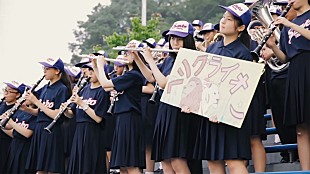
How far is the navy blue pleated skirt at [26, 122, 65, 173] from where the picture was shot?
9156 millimetres

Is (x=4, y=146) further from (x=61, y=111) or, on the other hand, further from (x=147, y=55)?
(x=147, y=55)

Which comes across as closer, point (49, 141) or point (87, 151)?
point (87, 151)

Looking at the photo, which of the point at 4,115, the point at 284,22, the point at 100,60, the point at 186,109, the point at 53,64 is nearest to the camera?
the point at 284,22

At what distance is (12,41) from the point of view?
24.5 meters

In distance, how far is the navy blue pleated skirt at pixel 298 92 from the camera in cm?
638

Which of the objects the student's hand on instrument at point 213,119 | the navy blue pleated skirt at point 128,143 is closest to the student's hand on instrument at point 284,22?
the student's hand on instrument at point 213,119

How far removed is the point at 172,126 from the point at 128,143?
1.15 metres

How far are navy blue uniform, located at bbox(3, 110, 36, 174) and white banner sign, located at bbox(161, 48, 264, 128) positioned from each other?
11.9ft

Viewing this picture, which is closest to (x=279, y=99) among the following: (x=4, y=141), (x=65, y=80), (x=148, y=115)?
(x=148, y=115)

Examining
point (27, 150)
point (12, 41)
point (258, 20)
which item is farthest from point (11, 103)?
point (12, 41)

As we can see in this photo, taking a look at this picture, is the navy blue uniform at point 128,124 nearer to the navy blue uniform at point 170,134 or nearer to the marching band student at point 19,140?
the navy blue uniform at point 170,134

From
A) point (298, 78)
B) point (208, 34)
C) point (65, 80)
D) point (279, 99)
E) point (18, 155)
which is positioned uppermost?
point (208, 34)

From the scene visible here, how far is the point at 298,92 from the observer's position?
645 centimetres

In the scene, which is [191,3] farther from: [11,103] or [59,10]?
[11,103]
